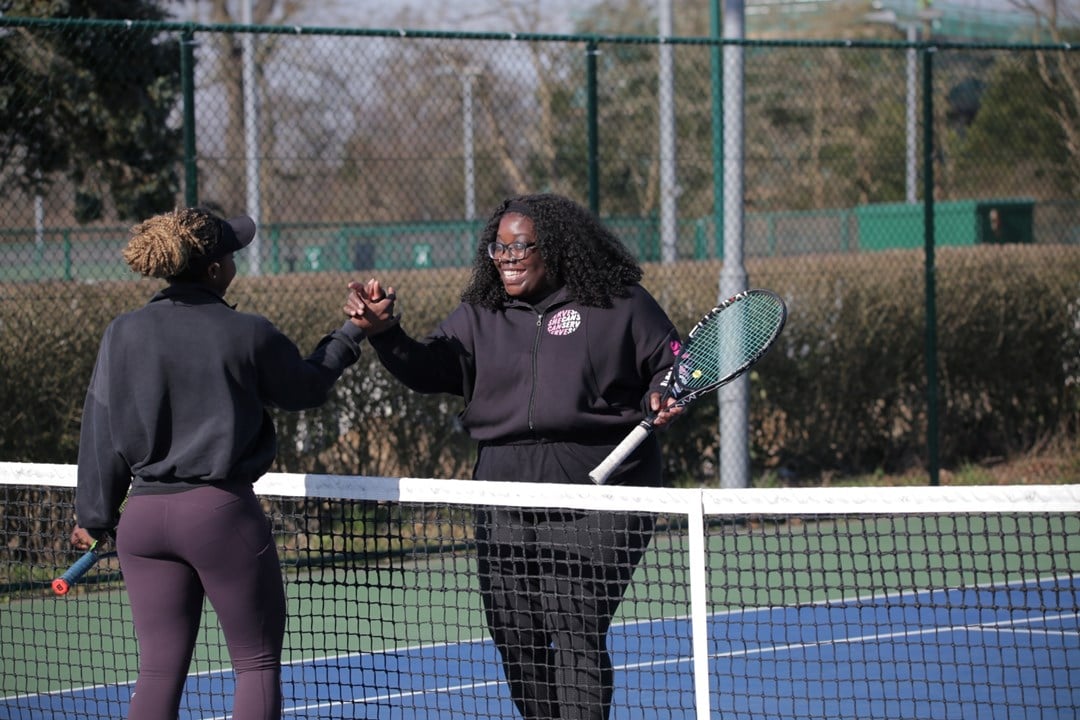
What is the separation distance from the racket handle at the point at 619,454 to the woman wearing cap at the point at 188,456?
0.85m

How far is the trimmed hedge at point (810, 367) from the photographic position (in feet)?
26.2

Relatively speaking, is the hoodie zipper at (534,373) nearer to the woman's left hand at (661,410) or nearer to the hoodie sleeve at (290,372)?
the woman's left hand at (661,410)

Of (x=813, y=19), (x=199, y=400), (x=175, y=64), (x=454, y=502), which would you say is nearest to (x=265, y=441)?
Answer: (x=199, y=400)

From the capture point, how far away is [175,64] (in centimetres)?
1028

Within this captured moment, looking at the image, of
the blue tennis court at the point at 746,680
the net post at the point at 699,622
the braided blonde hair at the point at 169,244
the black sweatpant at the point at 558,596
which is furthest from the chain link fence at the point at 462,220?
the net post at the point at 699,622

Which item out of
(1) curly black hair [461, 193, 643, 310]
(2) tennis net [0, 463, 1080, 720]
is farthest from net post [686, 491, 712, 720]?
(1) curly black hair [461, 193, 643, 310]

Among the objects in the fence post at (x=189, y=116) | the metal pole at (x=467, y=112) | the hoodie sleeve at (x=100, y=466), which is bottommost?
the hoodie sleeve at (x=100, y=466)

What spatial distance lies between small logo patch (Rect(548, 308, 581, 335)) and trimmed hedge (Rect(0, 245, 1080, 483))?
166 inches

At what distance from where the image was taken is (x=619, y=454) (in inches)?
166

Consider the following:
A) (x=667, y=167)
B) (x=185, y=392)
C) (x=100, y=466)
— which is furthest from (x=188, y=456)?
(x=667, y=167)

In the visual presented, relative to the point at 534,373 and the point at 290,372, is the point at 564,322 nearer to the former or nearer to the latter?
the point at 534,373

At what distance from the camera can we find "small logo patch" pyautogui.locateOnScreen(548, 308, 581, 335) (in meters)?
4.34

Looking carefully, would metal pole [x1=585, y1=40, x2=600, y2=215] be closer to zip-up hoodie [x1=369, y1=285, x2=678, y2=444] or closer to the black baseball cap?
zip-up hoodie [x1=369, y1=285, x2=678, y2=444]

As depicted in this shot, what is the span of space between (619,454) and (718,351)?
67 centimetres
